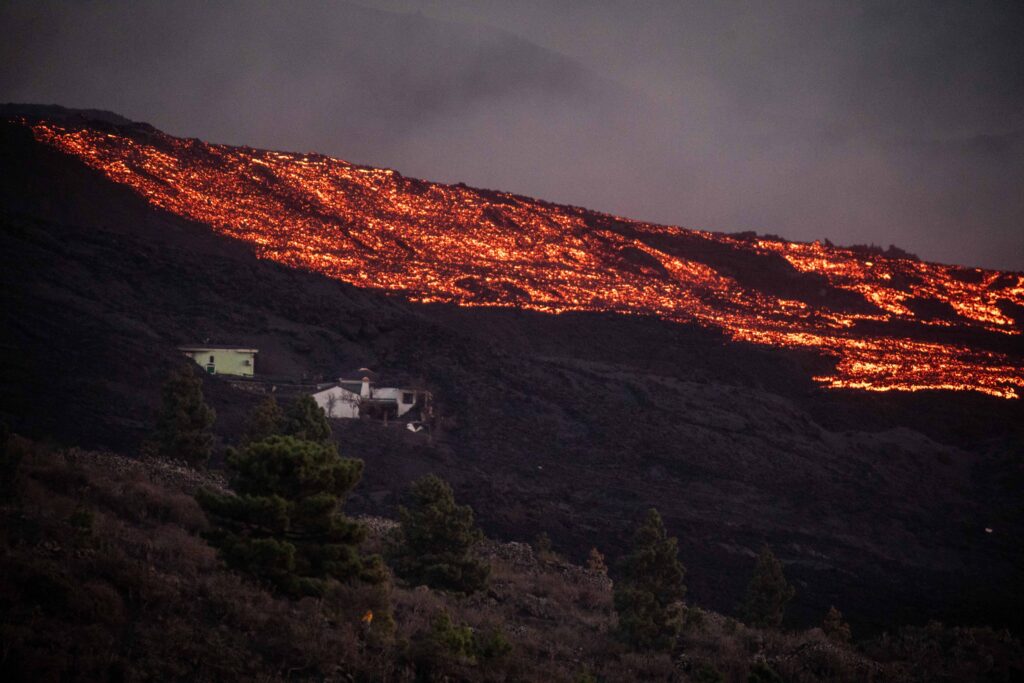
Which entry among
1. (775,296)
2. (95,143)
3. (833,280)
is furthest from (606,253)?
(95,143)

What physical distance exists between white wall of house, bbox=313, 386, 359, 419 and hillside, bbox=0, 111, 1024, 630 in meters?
2.73

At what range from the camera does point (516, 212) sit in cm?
10738

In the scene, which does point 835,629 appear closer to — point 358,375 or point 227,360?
point 358,375

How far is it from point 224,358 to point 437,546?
38.9m

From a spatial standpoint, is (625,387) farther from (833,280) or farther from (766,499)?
(833,280)

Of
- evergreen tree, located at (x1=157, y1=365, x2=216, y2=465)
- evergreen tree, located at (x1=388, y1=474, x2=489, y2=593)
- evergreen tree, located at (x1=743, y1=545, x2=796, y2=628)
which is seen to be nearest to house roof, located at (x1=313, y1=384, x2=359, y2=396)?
evergreen tree, located at (x1=157, y1=365, x2=216, y2=465)

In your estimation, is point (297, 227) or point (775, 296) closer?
point (297, 227)

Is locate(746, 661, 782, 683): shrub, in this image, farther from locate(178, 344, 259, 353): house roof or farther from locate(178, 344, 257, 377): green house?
locate(178, 344, 259, 353): house roof

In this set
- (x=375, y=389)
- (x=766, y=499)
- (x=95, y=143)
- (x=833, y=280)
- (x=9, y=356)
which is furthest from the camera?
(x=833, y=280)

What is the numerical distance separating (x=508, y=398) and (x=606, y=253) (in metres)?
48.2

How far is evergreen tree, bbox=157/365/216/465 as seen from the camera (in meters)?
28.1

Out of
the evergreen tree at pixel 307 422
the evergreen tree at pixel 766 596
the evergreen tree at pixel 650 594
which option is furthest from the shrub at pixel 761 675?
the evergreen tree at pixel 766 596

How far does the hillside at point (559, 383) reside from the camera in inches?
1586

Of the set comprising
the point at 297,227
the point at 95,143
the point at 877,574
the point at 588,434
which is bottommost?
the point at 877,574
